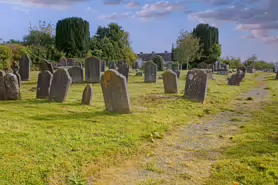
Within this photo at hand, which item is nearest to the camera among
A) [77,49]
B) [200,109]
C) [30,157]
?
[30,157]

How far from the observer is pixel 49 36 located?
43.4 m

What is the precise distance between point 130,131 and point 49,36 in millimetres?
40007

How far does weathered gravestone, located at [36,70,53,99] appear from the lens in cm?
1084

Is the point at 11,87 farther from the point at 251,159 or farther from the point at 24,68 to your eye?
the point at 24,68

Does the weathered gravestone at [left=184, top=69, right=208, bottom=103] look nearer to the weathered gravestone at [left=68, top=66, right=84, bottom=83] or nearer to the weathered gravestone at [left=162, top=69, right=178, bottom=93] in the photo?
the weathered gravestone at [left=162, top=69, right=178, bottom=93]

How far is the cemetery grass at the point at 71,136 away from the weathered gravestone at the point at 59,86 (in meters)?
0.39

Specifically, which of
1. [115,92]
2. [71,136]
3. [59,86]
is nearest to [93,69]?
[59,86]

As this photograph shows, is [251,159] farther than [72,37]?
No

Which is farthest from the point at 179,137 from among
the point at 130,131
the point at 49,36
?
the point at 49,36

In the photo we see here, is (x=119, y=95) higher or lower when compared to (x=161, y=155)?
higher

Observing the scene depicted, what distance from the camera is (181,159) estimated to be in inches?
222

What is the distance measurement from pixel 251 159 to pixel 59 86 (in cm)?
713

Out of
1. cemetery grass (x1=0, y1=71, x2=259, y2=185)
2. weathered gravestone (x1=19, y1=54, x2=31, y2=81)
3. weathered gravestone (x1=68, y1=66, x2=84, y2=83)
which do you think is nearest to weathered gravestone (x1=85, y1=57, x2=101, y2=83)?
weathered gravestone (x1=68, y1=66, x2=84, y2=83)

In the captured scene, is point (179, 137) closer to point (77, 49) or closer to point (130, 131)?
point (130, 131)
